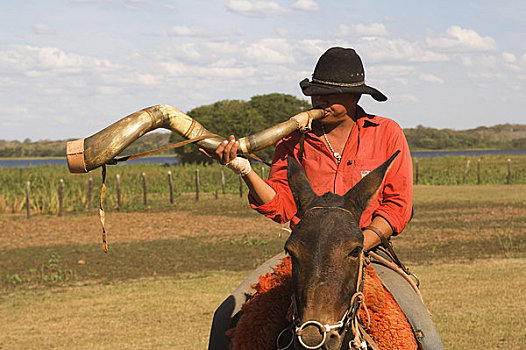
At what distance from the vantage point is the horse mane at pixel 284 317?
4.27 metres

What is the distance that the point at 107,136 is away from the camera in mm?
3914

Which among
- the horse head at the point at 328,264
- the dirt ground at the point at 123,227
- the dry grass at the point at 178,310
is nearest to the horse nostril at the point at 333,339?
the horse head at the point at 328,264

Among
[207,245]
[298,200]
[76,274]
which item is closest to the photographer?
[298,200]

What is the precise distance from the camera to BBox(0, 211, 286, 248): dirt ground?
22.7 metres

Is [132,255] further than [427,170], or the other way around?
[427,170]

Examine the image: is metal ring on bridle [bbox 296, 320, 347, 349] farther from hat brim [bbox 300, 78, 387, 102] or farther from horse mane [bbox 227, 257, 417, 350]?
hat brim [bbox 300, 78, 387, 102]

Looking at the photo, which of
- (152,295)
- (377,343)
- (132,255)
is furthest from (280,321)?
(132,255)

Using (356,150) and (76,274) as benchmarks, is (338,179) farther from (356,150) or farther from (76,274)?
(76,274)

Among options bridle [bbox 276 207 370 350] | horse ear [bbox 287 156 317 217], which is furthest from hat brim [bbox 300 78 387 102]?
bridle [bbox 276 207 370 350]

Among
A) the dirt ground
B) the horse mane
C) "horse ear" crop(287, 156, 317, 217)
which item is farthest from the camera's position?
the dirt ground

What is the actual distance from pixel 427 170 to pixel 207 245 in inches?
1461

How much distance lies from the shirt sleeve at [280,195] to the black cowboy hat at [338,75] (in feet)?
1.89

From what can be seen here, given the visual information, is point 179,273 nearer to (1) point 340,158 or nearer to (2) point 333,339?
(1) point 340,158

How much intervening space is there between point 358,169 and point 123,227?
70.4ft
